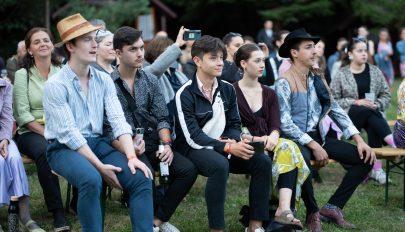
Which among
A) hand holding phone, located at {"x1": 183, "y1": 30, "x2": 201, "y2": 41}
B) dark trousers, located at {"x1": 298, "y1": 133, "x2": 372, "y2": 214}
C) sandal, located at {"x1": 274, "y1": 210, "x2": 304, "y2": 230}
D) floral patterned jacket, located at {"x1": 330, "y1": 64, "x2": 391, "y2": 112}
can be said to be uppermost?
Result: hand holding phone, located at {"x1": 183, "y1": 30, "x2": 201, "y2": 41}

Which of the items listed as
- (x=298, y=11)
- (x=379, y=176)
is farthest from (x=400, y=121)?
(x=298, y=11)

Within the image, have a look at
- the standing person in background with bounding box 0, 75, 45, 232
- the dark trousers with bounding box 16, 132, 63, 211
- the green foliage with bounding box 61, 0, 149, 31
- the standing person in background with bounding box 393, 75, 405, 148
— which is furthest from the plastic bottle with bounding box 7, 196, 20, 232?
the green foliage with bounding box 61, 0, 149, 31

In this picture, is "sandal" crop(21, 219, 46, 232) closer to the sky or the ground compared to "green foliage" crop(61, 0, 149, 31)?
closer to the ground

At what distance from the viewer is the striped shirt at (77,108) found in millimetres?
4770

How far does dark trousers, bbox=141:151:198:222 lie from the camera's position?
5.52m

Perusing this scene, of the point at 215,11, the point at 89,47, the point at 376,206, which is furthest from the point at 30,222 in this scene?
the point at 215,11

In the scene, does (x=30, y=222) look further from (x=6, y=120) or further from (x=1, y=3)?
(x=1, y=3)

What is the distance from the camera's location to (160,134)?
5.77 meters

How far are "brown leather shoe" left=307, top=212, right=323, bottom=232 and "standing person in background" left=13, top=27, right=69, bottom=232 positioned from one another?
217 cm

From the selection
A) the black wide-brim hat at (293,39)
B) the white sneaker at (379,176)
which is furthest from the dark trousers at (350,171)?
the white sneaker at (379,176)

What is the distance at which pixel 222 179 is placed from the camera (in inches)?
213

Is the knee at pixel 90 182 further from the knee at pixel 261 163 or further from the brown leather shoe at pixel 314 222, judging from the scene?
the brown leather shoe at pixel 314 222

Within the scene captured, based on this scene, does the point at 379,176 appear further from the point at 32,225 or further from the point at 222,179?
the point at 32,225

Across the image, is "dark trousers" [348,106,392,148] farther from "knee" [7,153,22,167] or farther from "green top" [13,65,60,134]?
"knee" [7,153,22,167]
